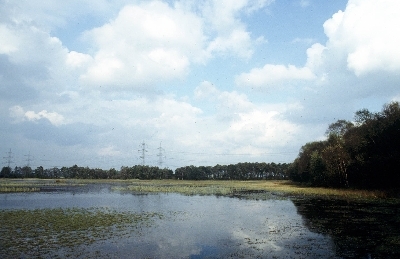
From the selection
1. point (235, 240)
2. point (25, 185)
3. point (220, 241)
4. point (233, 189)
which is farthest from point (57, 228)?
point (25, 185)

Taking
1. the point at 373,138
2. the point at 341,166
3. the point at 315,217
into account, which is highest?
the point at 373,138

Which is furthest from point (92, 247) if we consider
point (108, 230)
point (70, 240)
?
point (108, 230)

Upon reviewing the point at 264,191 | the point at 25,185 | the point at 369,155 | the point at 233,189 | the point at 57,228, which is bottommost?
the point at 233,189

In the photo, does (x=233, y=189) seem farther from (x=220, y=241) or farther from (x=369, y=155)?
(x=220, y=241)

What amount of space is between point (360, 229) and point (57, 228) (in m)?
26.4

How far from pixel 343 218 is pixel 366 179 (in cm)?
3515

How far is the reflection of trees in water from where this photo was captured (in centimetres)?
1820

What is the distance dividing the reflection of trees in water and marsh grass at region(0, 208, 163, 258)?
1673cm

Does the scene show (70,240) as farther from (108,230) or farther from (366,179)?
(366,179)

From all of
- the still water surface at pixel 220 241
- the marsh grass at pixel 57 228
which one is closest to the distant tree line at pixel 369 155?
the still water surface at pixel 220 241

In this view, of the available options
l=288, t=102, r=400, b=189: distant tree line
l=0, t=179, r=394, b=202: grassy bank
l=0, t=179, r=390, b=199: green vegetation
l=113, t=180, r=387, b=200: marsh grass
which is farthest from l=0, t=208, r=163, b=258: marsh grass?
l=288, t=102, r=400, b=189: distant tree line

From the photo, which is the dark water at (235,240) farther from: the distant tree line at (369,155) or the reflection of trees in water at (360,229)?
the distant tree line at (369,155)

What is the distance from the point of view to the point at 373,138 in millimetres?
53094

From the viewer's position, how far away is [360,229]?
24.5 metres
